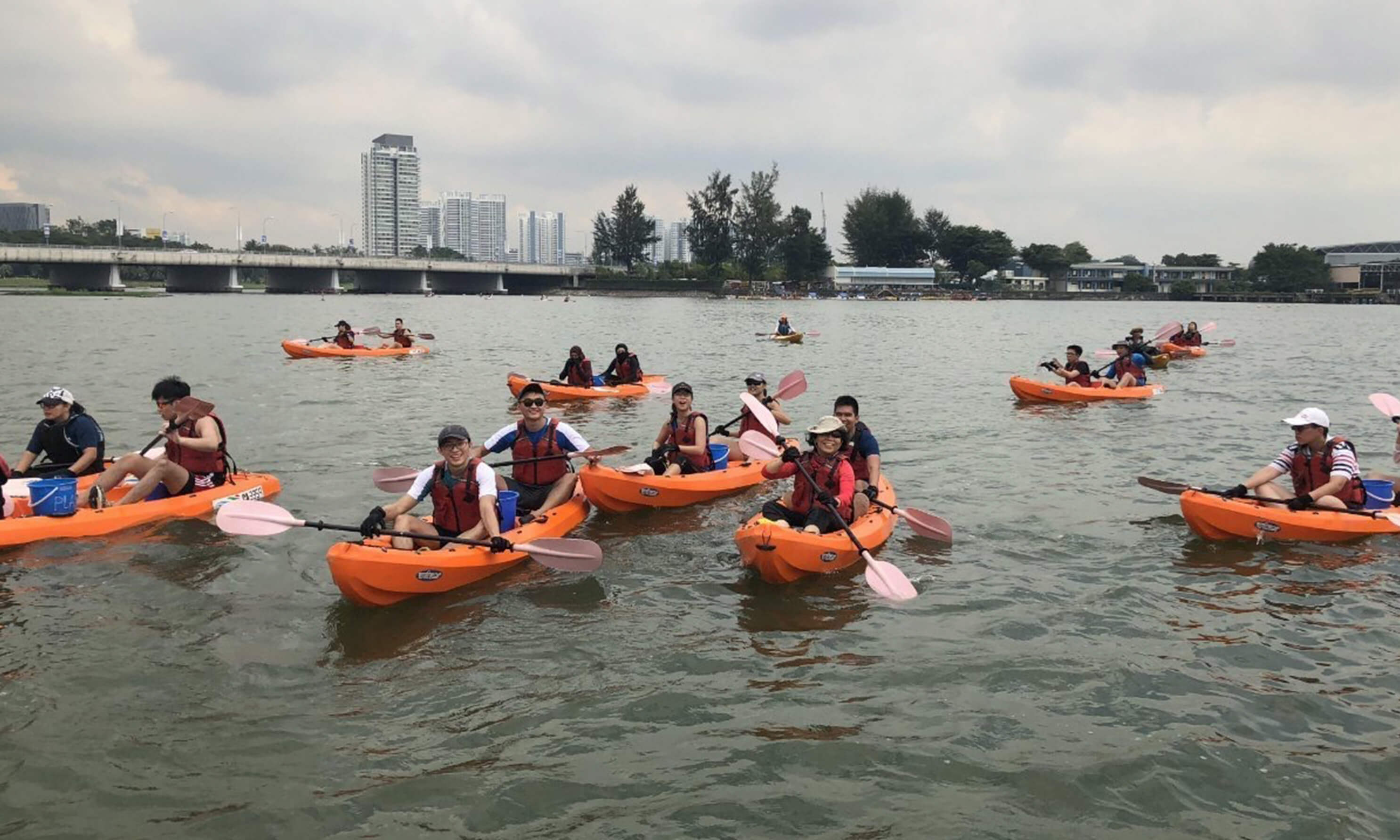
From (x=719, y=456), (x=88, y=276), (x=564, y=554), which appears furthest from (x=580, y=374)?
(x=88, y=276)

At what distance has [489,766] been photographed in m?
5.69

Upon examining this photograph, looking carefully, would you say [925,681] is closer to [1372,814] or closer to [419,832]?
[1372,814]

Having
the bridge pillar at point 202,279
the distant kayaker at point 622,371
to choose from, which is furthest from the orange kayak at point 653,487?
the bridge pillar at point 202,279

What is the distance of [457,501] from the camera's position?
8461mm

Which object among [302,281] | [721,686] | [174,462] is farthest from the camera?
[302,281]

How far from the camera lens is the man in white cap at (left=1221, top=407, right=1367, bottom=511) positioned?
386 inches

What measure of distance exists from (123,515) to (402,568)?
3683 millimetres

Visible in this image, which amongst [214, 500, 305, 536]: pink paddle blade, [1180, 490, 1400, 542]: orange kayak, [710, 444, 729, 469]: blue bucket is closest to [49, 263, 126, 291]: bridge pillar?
[710, 444, 729, 469]: blue bucket

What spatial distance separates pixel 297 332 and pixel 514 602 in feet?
128

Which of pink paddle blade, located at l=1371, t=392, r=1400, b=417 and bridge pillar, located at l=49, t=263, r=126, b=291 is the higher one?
bridge pillar, located at l=49, t=263, r=126, b=291

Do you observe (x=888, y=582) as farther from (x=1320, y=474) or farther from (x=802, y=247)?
(x=802, y=247)

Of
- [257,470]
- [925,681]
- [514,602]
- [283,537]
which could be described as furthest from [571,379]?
[925,681]

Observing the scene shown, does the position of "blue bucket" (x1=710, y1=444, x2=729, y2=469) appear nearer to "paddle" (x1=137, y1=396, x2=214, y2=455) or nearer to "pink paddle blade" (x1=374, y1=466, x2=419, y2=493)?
"pink paddle blade" (x1=374, y1=466, x2=419, y2=493)

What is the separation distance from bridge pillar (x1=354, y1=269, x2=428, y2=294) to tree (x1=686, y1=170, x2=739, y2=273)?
31.4 meters
